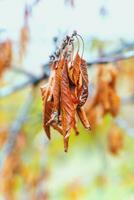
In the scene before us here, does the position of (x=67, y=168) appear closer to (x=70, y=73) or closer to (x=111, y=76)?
(x=111, y=76)

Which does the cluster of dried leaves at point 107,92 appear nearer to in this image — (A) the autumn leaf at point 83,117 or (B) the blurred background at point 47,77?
(B) the blurred background at point 47,77

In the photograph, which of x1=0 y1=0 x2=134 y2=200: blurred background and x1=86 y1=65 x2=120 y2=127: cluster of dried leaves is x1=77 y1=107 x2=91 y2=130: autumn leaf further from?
x1=86 y1=65 x2=120 y2=127: cluster of dried leaves

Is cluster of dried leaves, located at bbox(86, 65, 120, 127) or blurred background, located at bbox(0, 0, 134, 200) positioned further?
cluster of dried leaves, located at bbox(86, 65, 120, 127)

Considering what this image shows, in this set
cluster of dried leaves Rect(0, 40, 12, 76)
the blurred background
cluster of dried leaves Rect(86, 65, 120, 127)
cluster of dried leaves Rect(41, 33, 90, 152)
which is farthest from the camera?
cluster of dried leaves Rect(0, 40, 12, 76)

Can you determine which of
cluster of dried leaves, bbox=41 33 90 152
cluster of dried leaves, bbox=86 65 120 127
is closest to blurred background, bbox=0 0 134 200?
cluster of dried leaves, bbox=86 65 120 127

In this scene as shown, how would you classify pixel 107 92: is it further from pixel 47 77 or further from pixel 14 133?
pixel 14 133

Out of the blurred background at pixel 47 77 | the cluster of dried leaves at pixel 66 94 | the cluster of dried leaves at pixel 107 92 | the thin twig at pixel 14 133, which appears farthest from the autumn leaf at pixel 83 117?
the thin twig at pixel 14 133

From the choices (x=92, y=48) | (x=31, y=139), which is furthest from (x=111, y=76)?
(x=31, y=139)
